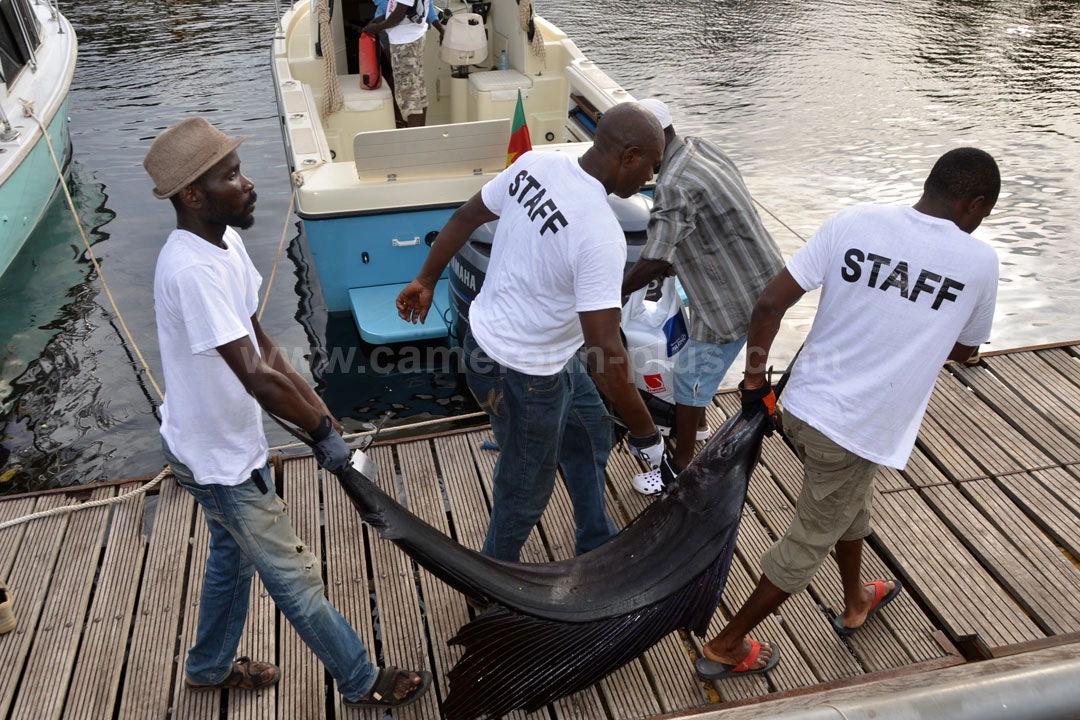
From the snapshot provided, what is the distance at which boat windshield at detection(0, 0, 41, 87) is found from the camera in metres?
8.14

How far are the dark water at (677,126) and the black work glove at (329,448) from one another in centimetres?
347

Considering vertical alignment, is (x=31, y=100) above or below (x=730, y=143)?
above

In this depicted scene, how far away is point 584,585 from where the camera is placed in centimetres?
271

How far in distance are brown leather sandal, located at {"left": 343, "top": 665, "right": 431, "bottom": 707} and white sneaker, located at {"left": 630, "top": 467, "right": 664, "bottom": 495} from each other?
4.62 feet

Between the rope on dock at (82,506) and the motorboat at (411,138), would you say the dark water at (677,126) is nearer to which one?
the motorboat at (411,138)

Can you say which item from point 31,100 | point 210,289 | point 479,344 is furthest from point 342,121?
point 210,289

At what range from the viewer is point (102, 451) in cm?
552

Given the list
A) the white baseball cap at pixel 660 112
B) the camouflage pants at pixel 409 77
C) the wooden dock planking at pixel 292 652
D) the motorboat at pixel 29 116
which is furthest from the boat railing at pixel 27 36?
the white baseball cap at pixel 660 112

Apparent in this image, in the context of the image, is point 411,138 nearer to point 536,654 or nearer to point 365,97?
point 365,97

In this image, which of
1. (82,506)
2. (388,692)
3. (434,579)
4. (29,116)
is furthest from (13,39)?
(388,692)

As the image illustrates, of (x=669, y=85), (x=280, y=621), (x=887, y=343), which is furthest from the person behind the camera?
(x=669, y=85)

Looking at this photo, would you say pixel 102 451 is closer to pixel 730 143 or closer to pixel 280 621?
pixel 280 621

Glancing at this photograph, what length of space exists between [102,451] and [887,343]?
4949 millimetres

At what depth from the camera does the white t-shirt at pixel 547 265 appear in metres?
2.49
